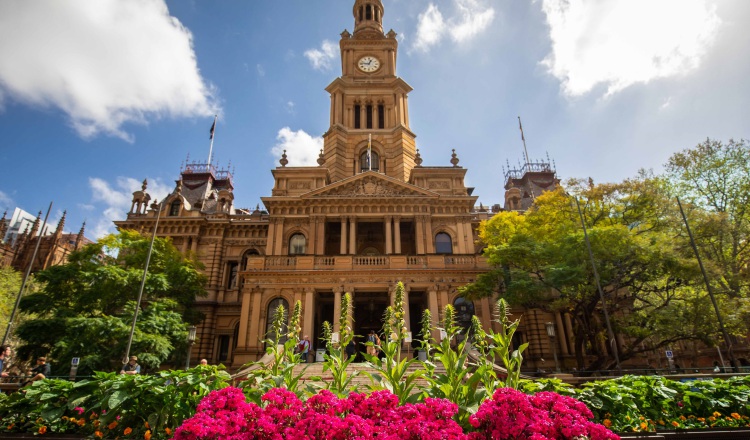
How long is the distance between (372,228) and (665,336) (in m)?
20.9

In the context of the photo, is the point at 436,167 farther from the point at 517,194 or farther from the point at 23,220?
the point at 23,220

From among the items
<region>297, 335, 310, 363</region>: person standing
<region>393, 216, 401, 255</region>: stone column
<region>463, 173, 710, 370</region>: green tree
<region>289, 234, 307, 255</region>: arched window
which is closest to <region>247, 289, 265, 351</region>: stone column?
<region>297, 335, 310, 363</region>: person standing

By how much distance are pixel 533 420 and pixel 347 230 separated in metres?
28.3

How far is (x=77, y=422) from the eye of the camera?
6.66 meters

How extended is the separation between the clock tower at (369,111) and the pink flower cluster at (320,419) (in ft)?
104

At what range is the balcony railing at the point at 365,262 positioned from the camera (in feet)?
88.7

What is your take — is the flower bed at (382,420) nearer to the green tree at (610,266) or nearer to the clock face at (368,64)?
the green tree at (610,266)

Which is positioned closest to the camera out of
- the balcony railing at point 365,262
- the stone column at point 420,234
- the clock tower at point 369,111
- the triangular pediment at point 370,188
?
the balcony railing at point 365,262

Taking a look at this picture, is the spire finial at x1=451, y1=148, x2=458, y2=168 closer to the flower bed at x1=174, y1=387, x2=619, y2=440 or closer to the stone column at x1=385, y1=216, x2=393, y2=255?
the stone column at x1=385, y1=216, x2=393, y2=255

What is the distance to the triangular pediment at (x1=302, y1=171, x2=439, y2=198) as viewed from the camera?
32.2 m

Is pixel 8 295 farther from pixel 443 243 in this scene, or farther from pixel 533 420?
pixel 533 420

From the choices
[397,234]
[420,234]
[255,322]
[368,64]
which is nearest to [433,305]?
[420,234]

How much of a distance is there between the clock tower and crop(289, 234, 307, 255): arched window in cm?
684

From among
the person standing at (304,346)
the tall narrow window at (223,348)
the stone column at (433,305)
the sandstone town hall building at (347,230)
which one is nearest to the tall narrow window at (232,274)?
the sandstone town hall building at (347,230)
